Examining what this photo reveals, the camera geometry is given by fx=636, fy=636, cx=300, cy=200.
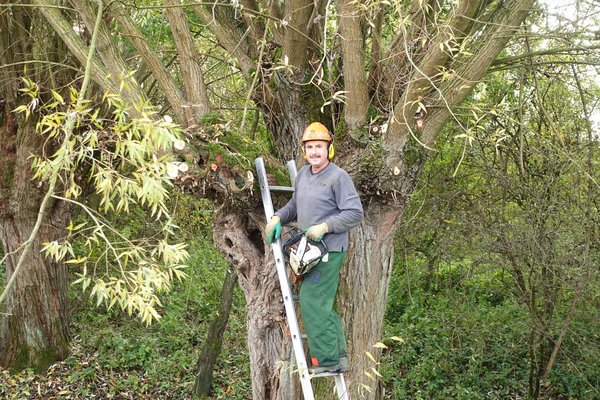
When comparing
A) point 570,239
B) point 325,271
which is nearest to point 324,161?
point 325,271

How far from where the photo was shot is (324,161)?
427 cm

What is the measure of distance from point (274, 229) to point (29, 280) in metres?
5.04

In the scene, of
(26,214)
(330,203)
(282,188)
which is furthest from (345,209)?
(26,214)

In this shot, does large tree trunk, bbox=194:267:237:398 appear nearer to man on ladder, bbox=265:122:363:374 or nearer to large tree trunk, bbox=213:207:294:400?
large tree trunk, bbox=213:207:294:400

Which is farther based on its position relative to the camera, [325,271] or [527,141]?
[527,141]

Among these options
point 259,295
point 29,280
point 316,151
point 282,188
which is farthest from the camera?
point 29,280

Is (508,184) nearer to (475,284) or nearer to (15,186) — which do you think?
(475,284)

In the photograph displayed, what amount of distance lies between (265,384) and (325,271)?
1.47 meters

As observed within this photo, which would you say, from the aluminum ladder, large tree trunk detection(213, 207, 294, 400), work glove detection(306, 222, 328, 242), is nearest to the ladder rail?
the aluminum ladder

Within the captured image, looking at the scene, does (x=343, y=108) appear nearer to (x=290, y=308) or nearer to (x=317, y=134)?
(x=317, y=134)

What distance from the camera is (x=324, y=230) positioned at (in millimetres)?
3951

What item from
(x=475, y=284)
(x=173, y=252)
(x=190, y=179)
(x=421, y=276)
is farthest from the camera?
(x=421, y=276)

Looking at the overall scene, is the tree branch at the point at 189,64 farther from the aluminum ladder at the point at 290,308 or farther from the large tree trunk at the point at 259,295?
the large tree trunk at the point at 259,295

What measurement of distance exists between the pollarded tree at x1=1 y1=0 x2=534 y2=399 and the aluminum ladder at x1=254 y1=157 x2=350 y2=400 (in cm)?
14
